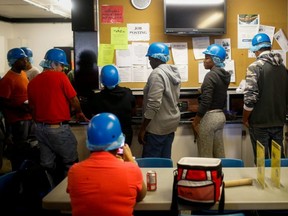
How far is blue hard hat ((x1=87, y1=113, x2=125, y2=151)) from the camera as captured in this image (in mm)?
1904

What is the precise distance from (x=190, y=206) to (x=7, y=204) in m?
1.20

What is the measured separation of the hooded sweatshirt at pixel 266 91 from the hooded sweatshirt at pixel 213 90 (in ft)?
0.81

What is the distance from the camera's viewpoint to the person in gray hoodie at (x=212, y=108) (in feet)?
11.9

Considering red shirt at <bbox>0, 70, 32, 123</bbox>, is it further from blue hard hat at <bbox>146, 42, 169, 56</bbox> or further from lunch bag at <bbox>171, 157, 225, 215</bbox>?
lunch bag at <bbox>171, 157, 225, 215</bbox>

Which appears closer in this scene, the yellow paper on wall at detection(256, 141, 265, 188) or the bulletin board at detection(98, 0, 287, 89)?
the yellow paper on wall at detection(256, 141, 265, 188)

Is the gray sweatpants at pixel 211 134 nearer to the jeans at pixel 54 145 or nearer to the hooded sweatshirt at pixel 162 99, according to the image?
the hooded sweatshirt at pixel 162 99

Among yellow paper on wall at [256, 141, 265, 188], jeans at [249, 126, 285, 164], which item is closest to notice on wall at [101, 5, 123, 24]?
jeans at [249, 126, 285, 164]

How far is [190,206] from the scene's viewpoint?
2041mm

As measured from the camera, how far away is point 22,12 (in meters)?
9.20

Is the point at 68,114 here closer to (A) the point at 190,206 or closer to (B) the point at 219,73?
(B) the point at 219,73

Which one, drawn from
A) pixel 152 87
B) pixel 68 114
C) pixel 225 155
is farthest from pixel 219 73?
pixel 68 114

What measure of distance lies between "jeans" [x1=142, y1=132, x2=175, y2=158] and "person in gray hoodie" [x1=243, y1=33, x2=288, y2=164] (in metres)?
0.76

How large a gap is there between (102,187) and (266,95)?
2153 mm

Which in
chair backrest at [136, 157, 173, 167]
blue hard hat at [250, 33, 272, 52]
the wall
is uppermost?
the wall
